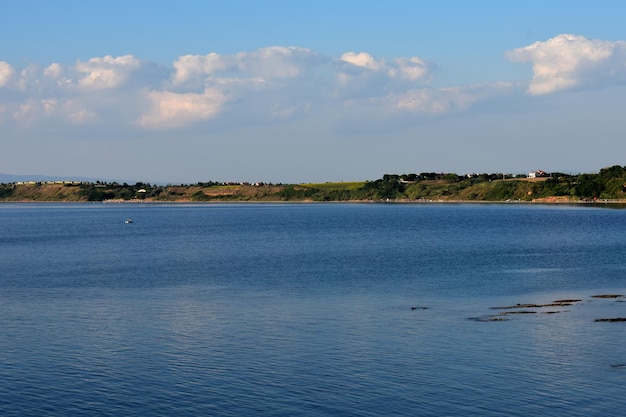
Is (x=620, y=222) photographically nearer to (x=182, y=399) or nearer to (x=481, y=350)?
(x=481, y=350)

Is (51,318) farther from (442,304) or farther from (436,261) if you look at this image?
(436,261)

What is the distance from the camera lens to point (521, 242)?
14175 centimetres

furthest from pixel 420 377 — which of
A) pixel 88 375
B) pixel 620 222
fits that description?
pixel 620 222

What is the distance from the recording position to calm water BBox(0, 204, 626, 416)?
38.3 meters

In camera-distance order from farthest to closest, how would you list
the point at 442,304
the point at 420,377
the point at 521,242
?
the point at 521,242 → the point at 442,304 → the point at 420,377

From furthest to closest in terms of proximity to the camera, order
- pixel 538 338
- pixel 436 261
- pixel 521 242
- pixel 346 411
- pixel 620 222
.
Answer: pixel 620 222
pixel 521 242
pixel 436 261
pixel 538 338
pixel 346 411

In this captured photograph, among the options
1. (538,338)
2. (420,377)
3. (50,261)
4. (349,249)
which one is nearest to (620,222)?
(349,249)

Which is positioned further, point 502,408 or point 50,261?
point 50,261

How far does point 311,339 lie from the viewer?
51.5 m

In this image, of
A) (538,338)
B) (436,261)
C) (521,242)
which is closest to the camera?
(538,338)

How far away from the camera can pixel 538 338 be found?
5128 centimetres

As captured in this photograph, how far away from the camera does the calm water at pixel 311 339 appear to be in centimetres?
3834

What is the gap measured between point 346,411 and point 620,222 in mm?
176066

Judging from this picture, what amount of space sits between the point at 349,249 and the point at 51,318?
75089 mm
